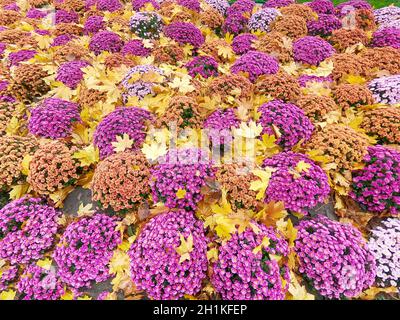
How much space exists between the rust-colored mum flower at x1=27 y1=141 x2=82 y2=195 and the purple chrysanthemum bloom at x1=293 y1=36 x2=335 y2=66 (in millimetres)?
3157

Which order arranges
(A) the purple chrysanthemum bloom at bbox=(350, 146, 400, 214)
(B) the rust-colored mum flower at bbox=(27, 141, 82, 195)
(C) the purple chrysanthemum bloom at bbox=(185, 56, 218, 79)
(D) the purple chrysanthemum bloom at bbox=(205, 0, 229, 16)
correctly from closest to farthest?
(A) the purple chrysanthemum bloom at bbox=(350, 146, 400, 214)
(B) the rust-colored mum flower at bbox=(27, 141, 82, 195)
(C) the purple chrysanthemum bloom at bbox=(185, 56, 218, 79)
(D) the purple chrysanthemum bloom at bbox=(205, 0, 229, 16)

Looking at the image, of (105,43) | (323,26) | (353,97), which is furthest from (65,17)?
(353,97)

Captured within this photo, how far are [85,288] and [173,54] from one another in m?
3.05

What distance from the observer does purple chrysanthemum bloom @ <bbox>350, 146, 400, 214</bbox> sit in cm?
254

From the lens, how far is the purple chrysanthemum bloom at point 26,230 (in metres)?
2.45

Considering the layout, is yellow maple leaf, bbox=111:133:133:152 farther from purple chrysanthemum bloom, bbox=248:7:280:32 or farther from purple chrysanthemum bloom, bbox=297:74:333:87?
purple chrysanthemum bloom, bbox=248:7:280:32

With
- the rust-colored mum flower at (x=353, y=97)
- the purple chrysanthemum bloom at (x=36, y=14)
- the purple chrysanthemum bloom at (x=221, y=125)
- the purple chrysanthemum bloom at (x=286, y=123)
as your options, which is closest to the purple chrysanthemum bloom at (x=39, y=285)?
the purple chrysanthemum bloom at (x=221, y=125)

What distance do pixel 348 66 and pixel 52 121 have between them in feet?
11.1

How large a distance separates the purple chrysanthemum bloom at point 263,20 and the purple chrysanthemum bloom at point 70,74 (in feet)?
8.94

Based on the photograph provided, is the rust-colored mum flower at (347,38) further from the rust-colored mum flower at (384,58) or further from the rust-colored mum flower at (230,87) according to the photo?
the rust-colored mum flower at (230,87)

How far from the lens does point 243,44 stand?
462 cm

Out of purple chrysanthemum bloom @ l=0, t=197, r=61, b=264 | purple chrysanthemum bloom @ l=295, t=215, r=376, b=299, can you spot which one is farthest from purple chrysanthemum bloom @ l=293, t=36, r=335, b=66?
purple chrysanthemum bloom @ l=0, t=197, r=61, b=264

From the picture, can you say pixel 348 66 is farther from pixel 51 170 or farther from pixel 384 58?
pixel 51 170

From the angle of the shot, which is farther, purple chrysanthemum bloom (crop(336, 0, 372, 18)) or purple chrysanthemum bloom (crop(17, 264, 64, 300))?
purple chrysanthemum bloom (crop(336, 0, 372, 18))
